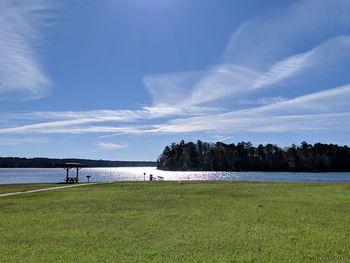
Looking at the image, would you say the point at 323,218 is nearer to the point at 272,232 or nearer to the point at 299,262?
the point at 272,232

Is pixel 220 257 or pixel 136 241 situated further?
pixel 136 241

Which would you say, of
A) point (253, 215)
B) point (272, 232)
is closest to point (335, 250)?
point (272, 232)

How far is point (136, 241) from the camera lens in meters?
14.9

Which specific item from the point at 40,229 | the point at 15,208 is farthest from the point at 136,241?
the point at 15,208

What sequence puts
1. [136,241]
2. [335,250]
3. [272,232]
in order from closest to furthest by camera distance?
[335,250]
[136,241]
[272,232]

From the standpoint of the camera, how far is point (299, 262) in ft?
39.3

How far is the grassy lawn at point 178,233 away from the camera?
→ 42.3ft

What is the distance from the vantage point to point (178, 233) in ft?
53.7

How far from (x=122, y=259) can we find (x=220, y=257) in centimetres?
267

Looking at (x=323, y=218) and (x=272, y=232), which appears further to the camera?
(x=323, y=218)

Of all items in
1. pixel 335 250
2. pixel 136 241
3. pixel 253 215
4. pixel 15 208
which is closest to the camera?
pixel 335 250

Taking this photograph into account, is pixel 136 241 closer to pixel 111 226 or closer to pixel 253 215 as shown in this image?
pixel 111 226

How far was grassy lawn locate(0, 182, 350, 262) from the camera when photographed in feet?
42.3

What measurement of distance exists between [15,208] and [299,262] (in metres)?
18.5
